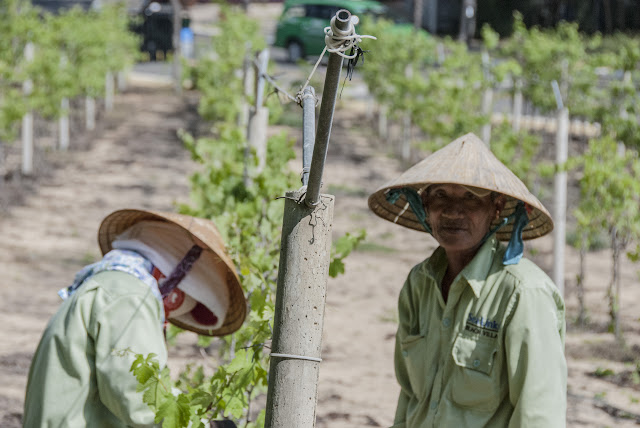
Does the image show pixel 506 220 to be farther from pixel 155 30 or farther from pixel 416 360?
pixel 155 30

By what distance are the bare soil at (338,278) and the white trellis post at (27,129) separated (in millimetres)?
246

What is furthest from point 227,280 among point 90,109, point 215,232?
point 90,109

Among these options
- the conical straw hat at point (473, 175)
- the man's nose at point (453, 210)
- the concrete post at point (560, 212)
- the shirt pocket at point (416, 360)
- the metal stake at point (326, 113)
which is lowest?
the concrete post at point (560, 212)

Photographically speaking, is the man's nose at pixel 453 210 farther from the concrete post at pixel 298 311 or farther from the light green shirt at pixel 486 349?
the concrete post at pixel 298 311

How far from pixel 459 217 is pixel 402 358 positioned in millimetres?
498

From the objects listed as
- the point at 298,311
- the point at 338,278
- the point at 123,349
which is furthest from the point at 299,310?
the point at 338,278

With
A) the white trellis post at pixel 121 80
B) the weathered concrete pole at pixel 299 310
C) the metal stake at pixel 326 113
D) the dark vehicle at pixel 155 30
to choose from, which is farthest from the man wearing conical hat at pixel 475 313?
the dark vehicle at pixel 155 30

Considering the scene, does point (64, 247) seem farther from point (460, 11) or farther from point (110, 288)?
point (460, 11)

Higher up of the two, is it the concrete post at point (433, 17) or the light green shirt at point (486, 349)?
the concrete post at point (433, 17)

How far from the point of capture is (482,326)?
2.60 m

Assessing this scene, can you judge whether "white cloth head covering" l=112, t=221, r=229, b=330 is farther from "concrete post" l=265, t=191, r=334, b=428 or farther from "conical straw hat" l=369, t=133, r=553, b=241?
"concrete post" l=265, t=191, r=334, b=428

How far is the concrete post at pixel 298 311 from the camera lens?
1.89 m

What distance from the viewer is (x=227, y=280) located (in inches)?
114

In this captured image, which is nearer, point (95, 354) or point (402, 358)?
point (95, 354)
